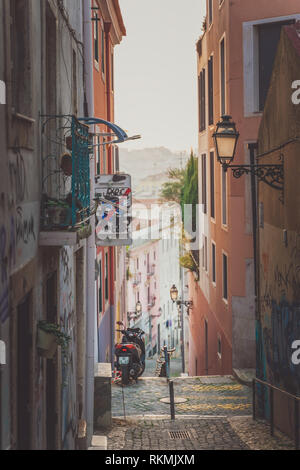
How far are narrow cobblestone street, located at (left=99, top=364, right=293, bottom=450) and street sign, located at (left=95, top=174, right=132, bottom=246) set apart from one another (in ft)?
12.8

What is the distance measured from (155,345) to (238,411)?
162ft

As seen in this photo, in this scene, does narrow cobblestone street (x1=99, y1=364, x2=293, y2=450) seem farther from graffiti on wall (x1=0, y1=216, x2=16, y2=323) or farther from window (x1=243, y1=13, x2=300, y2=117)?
window (x1=243, y1=13, x2=300, y2=117)

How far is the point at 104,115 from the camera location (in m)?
22.9

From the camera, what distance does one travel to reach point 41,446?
23.4 feet

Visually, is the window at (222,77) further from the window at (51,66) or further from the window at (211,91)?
the window at (51,66)

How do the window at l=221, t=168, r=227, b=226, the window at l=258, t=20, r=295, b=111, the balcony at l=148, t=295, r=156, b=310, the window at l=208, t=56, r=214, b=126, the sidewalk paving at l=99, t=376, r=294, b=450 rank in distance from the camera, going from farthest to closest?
the balcony at l=148, t=295, r=156, b=310, the window at l=208, t=56, r=214, b=126, the window at l=221, t=168, r=227, b=226, the window at l=258, t=20, r=295, b=111, the sidewalk paving at l=99, t=376, r=294, b=450

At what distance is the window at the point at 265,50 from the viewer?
19.5 meters

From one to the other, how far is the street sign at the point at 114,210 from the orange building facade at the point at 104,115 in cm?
252

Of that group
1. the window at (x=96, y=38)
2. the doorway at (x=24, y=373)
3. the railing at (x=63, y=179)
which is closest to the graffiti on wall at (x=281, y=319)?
the railing at (x=63, y=179)

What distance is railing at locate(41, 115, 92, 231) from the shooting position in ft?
23.8

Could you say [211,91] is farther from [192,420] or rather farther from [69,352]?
[69,352]

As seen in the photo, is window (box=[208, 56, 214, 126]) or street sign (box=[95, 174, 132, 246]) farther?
window (box=[208, 56, 214, 126])

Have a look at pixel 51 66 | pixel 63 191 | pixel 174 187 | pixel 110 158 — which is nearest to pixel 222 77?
pixel 110 158

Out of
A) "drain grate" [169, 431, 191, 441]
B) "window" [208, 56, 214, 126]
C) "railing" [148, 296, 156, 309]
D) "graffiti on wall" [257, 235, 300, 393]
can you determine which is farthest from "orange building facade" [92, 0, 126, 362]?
"railing" [148, 296, 156, 309]
